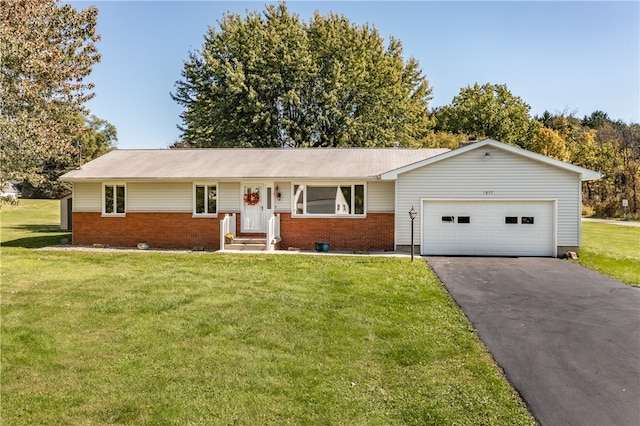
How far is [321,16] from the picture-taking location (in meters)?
29.5

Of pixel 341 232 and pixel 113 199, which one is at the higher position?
pixel 113 199

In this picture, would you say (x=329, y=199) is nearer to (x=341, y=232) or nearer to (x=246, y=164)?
(x=341, y=232)

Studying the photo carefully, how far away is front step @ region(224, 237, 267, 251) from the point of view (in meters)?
14.9

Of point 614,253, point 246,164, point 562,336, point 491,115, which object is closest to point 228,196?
point 246,164

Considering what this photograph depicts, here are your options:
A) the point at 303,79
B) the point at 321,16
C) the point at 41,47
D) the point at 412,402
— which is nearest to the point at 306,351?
the point at 412,402

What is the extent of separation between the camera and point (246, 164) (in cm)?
1692

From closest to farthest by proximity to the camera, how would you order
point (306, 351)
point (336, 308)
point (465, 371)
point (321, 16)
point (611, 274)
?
point (465, 371)
point (306, 351)
point (336, 308)
point (611, 274)
point (321, 16)

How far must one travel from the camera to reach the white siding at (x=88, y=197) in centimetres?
1633

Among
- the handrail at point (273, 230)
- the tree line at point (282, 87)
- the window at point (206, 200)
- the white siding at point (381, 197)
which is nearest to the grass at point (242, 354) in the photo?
the handrail at point (273, 230)

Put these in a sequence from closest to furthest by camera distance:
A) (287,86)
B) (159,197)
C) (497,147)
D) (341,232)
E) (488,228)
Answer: (497,147)
(488,228)
(341,232)
(159,197)
(287,86)

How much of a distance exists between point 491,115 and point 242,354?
44627mm

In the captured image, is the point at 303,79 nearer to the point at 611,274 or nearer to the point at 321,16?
the point at 321,16

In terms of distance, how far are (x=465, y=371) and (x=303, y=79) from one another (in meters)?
25.1

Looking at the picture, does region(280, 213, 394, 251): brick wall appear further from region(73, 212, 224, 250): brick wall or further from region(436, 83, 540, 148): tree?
region(436, 83, 540, 148): tree
